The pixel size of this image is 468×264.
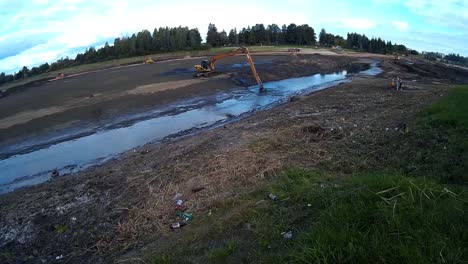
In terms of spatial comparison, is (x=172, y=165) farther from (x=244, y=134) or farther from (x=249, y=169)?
(x=244, y=134)

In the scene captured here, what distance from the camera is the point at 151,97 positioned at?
2891 centimetres

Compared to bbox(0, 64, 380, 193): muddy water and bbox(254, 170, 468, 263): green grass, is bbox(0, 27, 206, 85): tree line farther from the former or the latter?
bbox(254, 170, 468, 263): green grass

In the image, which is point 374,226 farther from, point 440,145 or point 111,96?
point 111,96

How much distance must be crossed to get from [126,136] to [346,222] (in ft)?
51.6

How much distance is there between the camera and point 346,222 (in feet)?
15.2

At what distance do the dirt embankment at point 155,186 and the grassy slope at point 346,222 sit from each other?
2.40ft

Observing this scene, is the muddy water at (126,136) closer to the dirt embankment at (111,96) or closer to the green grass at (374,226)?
the dirt embankment at (111,96)

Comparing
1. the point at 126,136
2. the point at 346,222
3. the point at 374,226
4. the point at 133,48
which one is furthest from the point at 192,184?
the point at 133,48

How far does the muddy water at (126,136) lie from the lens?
47.3ft

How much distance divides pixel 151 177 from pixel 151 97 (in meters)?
19.6

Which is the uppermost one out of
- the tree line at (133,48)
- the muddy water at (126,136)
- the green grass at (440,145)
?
the tree line at (133,48)

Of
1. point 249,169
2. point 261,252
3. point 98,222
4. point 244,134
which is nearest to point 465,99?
point 244,134

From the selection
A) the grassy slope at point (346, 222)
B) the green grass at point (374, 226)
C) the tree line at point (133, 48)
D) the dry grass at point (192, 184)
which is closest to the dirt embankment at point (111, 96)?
the dry grass at point (192, 184)

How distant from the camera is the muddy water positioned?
14.4 m
